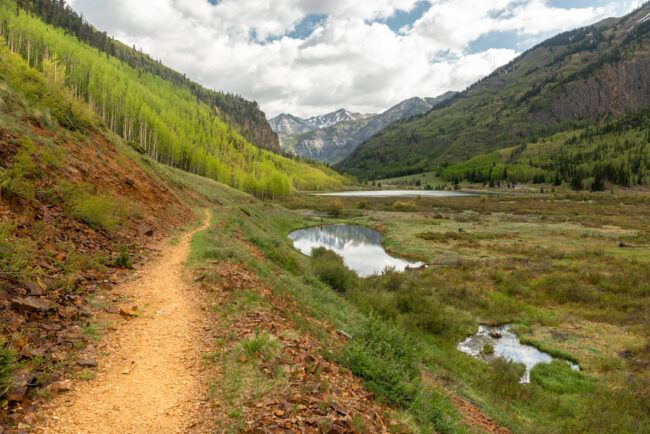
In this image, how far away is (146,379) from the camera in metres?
Result: 5.56

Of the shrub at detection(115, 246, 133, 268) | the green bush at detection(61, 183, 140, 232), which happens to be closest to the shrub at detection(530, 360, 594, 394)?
the shrub at detection(115, 246, 133, 268)

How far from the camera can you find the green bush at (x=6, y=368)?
4160 millimetres

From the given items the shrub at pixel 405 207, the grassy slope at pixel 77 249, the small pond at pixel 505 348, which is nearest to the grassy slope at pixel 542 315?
the small pond at pixel 505 348

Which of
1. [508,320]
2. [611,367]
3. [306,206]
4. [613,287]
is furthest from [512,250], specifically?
[306,206]

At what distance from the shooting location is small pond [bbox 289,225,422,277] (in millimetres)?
33719

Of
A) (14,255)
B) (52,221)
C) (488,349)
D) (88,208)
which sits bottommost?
(488,349)

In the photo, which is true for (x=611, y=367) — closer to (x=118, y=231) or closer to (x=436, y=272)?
(x=436, y=272)

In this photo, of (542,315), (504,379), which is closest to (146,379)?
(504,379)

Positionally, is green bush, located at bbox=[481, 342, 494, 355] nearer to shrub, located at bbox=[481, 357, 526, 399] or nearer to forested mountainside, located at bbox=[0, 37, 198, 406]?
shrub, located at bbox=[481, 357, 526, 399]

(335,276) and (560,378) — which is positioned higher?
(335,276)

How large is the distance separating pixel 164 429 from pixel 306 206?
92371 millimetres

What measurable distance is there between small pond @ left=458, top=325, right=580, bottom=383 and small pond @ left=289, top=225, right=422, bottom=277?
1290 cm

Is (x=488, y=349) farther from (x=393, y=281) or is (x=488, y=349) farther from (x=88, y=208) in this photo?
(x=88, y=208)

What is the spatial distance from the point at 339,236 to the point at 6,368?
49.2 meters
